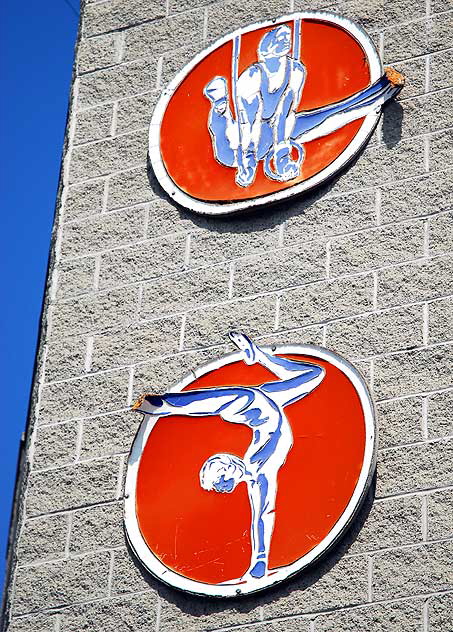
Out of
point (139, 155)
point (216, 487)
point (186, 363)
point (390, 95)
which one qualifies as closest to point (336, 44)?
point (390, 95)

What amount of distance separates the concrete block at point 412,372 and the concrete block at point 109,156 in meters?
1.96

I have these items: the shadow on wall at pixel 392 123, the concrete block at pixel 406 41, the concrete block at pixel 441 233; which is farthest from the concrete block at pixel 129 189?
the concrete block at pixel 441 233

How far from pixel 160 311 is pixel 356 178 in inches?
43.1

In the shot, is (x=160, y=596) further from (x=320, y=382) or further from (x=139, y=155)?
(x=139, y=155)

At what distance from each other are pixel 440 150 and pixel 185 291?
1.34 m

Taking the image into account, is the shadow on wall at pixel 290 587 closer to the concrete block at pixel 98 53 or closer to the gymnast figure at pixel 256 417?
the gymnast figure at pixel 256 417

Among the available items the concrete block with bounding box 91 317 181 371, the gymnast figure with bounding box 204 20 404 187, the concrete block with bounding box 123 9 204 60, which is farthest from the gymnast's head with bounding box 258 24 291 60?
the concrete block with bounding box 91 317 181 371

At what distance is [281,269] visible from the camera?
827 cm

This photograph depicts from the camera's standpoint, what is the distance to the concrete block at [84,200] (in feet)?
29.5

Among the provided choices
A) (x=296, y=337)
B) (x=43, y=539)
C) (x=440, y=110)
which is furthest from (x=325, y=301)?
(x=43, y=539)

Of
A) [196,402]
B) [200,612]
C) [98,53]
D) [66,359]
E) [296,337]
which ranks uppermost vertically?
[98,53]

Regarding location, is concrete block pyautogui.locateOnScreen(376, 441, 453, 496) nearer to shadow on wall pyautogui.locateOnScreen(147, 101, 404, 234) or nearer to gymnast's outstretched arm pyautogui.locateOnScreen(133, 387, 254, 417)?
gymnast's outstretched arm pyautogui.locateOnScreen(133, 387, 254, 417)

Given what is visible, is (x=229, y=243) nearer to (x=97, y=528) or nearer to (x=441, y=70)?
(x=441, y=70)

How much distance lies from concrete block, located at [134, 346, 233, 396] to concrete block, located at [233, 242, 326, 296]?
1.09 feet
